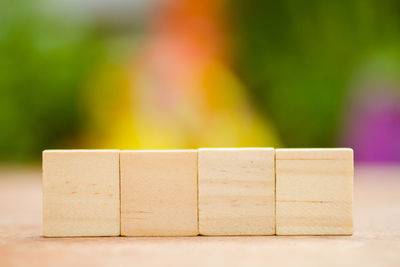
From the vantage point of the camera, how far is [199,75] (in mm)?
5344

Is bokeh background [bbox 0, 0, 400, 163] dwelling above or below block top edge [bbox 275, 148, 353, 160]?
above

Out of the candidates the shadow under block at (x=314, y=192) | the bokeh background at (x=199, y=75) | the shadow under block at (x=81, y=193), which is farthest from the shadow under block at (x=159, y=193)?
the bokeh background at (x=199, y=75)

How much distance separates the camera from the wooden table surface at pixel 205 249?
1286 mm

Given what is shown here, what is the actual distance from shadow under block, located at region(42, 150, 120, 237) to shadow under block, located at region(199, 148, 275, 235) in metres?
0.29

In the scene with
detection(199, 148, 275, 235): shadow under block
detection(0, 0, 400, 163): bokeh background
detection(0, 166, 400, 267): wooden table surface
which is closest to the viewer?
detection(0, 166, 400, 267): wooden table surface

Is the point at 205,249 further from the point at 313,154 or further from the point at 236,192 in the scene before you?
the point at 313,154

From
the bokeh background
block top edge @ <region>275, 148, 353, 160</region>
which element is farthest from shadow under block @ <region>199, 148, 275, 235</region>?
the bokeh background

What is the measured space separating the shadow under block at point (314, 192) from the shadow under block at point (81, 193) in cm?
54

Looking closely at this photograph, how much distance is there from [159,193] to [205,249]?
12.2 inches

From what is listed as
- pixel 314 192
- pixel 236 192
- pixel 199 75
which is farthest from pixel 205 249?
pixel 199 75

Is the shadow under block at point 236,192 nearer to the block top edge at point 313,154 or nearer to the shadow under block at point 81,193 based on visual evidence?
the block top edge at point 313,154

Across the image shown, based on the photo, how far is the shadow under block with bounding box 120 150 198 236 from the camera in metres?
1.66

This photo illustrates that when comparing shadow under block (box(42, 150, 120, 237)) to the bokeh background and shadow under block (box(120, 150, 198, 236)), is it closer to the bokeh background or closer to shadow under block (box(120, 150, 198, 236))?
shadow under block (box(120, 150, 198, 236))

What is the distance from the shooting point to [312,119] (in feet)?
17.1
